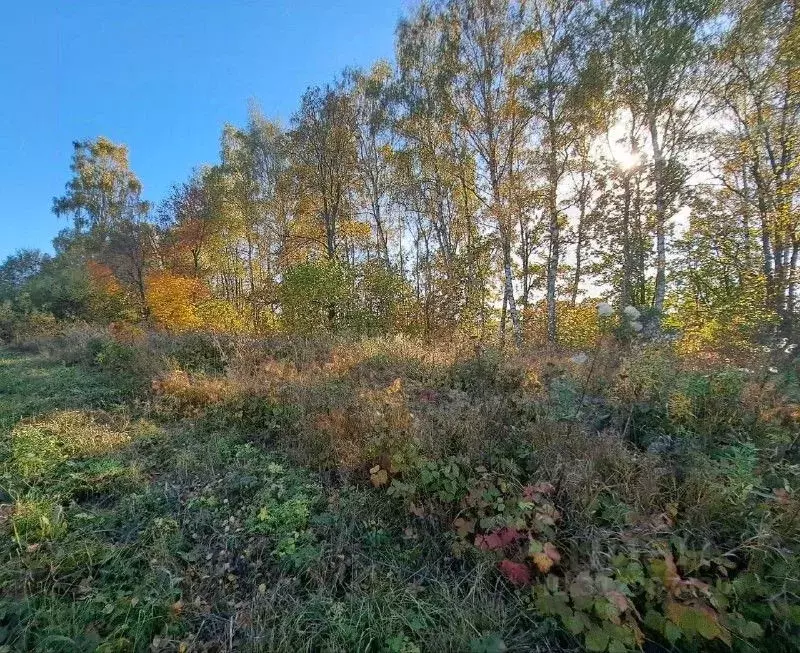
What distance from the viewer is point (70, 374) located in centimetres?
654

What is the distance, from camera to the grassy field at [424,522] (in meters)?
1.67

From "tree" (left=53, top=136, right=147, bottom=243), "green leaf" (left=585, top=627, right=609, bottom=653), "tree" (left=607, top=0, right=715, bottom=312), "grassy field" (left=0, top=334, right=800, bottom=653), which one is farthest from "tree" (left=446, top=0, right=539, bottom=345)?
"tree" (left=53, top=136, right=147, bottom=243)

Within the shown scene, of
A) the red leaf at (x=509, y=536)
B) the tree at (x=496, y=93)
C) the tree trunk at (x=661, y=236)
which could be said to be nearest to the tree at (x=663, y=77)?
the tree trunk at (x=661, y=236)

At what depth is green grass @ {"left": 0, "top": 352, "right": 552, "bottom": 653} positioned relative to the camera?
1.76m

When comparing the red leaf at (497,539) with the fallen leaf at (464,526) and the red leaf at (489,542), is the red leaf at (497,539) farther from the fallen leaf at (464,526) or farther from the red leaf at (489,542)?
the fallen leaf at (464,526)

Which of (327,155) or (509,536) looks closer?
(509,536)

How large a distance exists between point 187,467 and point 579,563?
3.25 m

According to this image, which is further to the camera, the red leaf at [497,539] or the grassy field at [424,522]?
the red leaf at [497,539]

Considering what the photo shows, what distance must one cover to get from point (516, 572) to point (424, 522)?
724 millimetres

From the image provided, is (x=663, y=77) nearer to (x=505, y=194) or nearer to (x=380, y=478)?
(x=505, y=194)

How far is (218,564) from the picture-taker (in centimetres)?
222

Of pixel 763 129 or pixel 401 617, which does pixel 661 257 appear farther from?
pixel 401 617

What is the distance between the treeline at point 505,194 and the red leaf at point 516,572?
6386 millimetres

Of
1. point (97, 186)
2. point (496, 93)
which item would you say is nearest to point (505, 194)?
point (496, 93)
